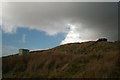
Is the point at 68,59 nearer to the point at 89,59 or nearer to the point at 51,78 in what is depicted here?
the point at 89,59

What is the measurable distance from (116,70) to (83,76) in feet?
6.54

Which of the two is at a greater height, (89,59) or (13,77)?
(89,59)

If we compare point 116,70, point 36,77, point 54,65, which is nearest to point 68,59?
point 54,65

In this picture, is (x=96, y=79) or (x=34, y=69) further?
(x=34, y=69)

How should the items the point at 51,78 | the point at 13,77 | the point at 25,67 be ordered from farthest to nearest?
the point at 25,67
the point at 13,77
the point at 51,78

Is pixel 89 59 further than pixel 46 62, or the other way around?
pixel 46 62

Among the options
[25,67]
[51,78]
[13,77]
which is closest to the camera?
[51,78]

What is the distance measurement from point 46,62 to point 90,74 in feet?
21.1

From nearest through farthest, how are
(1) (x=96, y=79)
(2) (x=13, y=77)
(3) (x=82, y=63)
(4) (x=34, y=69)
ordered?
1. (1) (x=96, y=79)
2. (2) (x=13, y=77)
3. (3) (x=82, y=63)
4. (4) (x=34, y=69)

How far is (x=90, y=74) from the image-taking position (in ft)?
45.7

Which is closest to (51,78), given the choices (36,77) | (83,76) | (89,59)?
(36,77)

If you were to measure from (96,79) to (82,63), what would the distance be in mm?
4770

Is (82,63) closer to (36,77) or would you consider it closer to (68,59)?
(68,59)

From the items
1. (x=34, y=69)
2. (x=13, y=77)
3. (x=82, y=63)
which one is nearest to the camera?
(x=13, y=77)
